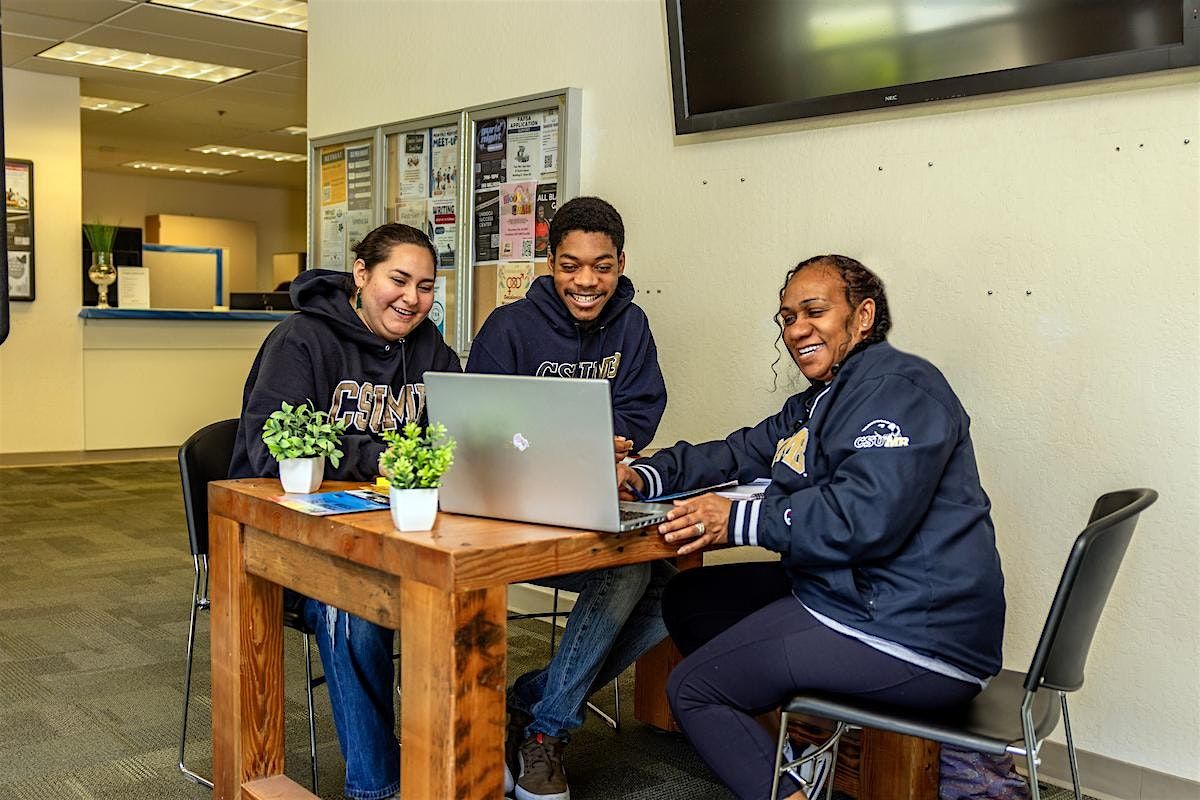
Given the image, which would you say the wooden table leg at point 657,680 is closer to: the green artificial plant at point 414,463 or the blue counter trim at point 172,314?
the green artificial plant at point 414,463

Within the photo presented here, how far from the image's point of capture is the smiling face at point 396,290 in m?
2.51

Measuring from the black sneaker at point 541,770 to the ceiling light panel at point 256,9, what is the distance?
4742 mm

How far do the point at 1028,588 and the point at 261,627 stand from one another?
1.69 metres

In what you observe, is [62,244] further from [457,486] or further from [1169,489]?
[1169,489]

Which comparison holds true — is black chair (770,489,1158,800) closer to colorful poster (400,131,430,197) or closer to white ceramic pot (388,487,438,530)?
white ceramic pot (388,487,438,530)

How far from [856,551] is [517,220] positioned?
239 cm

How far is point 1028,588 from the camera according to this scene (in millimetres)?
2625

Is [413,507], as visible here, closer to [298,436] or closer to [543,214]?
[298,436]

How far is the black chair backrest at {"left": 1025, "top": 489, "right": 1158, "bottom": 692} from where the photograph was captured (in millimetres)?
1609

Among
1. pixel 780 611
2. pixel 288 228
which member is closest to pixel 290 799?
pixel 780 611

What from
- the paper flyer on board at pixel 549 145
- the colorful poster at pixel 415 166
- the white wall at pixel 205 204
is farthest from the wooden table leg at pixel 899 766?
the white wall at pixel 205 204

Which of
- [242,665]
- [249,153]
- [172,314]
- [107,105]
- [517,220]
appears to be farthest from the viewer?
[249,153]

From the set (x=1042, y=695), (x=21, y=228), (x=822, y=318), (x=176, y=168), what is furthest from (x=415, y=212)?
(x=176, y=168)

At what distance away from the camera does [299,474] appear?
83.7 inches
